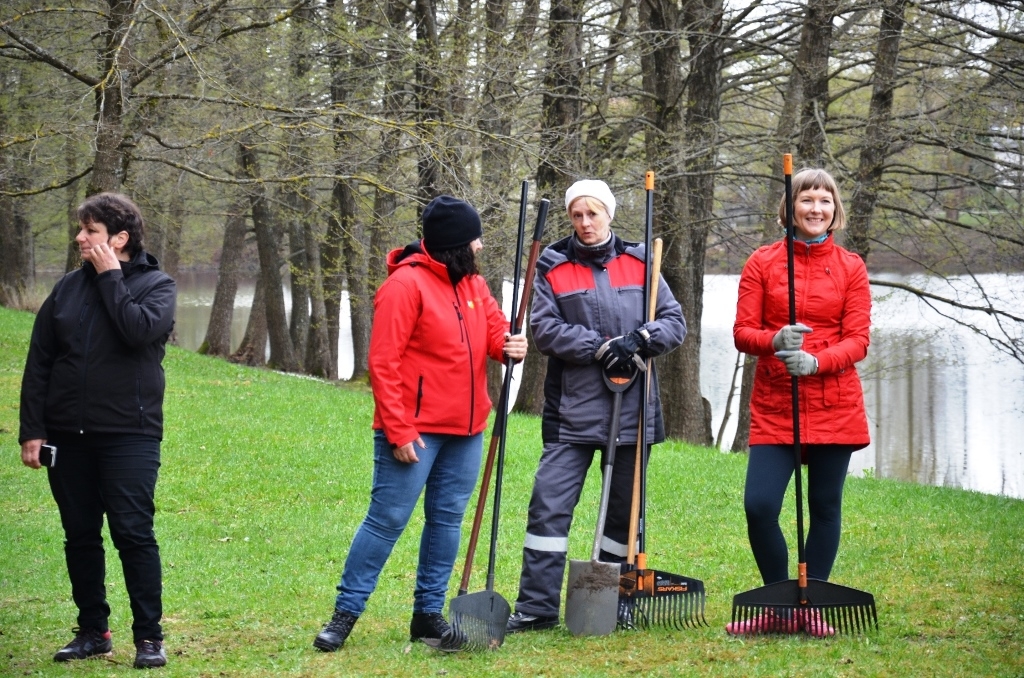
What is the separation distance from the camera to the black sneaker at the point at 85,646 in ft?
14.1

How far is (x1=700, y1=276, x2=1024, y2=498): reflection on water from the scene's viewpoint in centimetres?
1678

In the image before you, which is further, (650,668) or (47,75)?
(47,75)

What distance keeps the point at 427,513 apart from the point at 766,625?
1.43 meters

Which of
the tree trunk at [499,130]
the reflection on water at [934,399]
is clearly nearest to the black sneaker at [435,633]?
the tree trunk at [499,130]

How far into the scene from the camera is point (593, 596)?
4.55 metres

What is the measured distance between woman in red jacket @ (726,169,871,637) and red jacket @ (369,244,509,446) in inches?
43.7

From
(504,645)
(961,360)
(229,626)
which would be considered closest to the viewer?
(504,645)

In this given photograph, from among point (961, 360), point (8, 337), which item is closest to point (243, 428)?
point (8, 337)

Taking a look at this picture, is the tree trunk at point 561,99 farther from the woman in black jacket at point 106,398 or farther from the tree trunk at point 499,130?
the woman in black jacket at point 106,398

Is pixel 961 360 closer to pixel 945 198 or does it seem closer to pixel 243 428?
pixel 945 198

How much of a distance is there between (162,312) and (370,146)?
8474 millimetres

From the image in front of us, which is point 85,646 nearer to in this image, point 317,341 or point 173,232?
point 317,341

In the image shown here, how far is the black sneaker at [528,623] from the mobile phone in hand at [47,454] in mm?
1918

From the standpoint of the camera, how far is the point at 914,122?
12398mm
